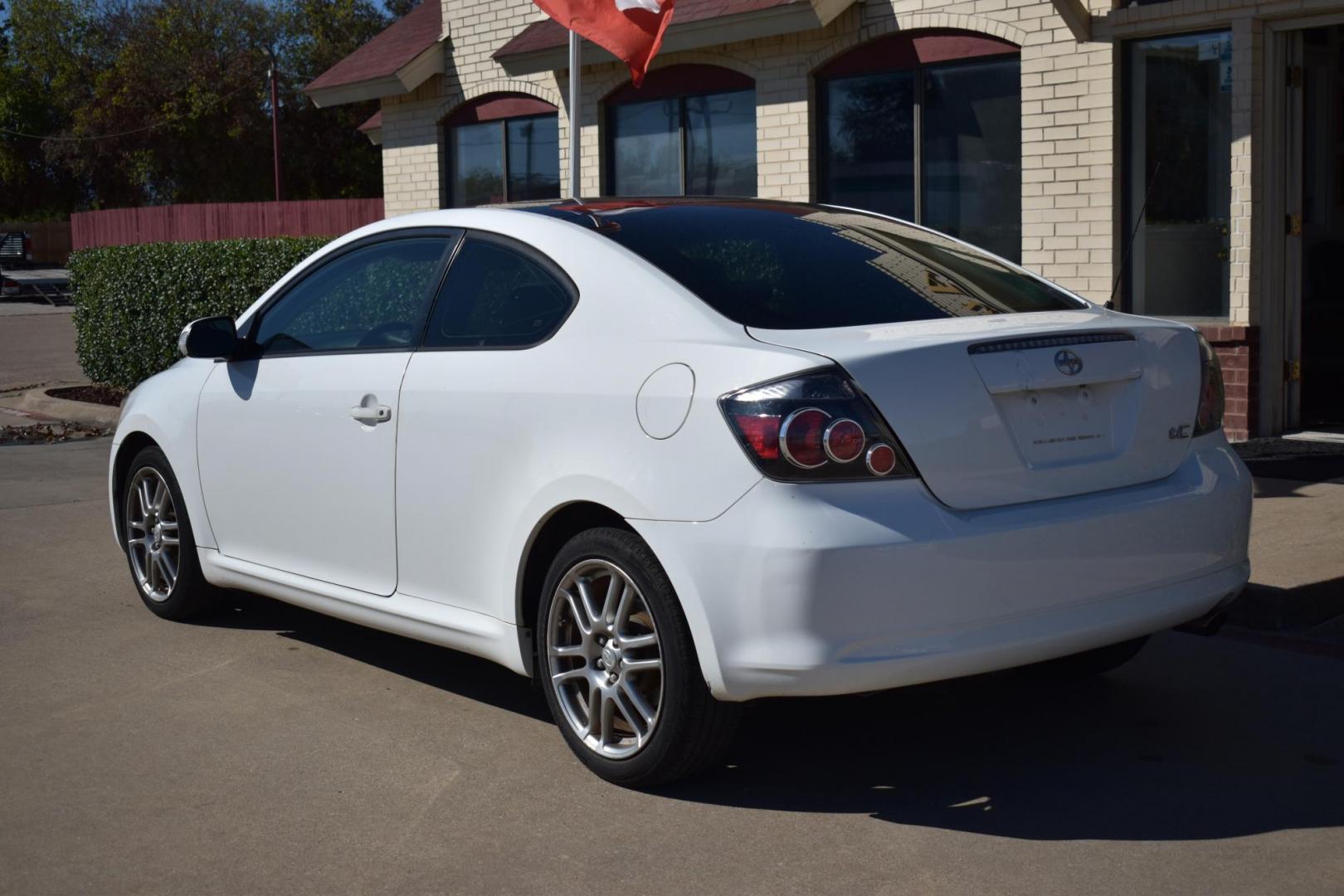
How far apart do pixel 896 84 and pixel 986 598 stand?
908 centimetres

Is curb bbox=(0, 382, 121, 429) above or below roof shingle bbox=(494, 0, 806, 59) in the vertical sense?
below

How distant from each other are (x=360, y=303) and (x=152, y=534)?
165 cm

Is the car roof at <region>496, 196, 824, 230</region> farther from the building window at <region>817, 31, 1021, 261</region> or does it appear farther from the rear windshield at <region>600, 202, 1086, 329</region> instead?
the building window at <region>817, 31, 1021, 261</region>

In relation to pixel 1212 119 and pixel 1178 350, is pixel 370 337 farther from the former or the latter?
pixel 1212 119

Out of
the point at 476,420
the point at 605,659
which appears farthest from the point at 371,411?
the point at 605,659

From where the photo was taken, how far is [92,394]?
15.9m

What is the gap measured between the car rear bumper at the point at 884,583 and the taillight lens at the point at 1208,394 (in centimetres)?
49

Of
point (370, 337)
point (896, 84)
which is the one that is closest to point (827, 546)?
point (370, 337)

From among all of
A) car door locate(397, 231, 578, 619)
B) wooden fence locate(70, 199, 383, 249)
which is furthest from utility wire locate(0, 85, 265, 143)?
car door locate(397, 231, 578, 619)

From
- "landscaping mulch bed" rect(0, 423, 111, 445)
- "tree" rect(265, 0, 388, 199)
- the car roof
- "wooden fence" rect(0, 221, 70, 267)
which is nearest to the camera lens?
Result: the car roof

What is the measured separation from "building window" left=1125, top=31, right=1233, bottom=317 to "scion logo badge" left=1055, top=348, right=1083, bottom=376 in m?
6.66

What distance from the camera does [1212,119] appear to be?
34.5 feet

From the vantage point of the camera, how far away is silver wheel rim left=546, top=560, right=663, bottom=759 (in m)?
4.34

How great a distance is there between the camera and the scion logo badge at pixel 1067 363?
422 cm
